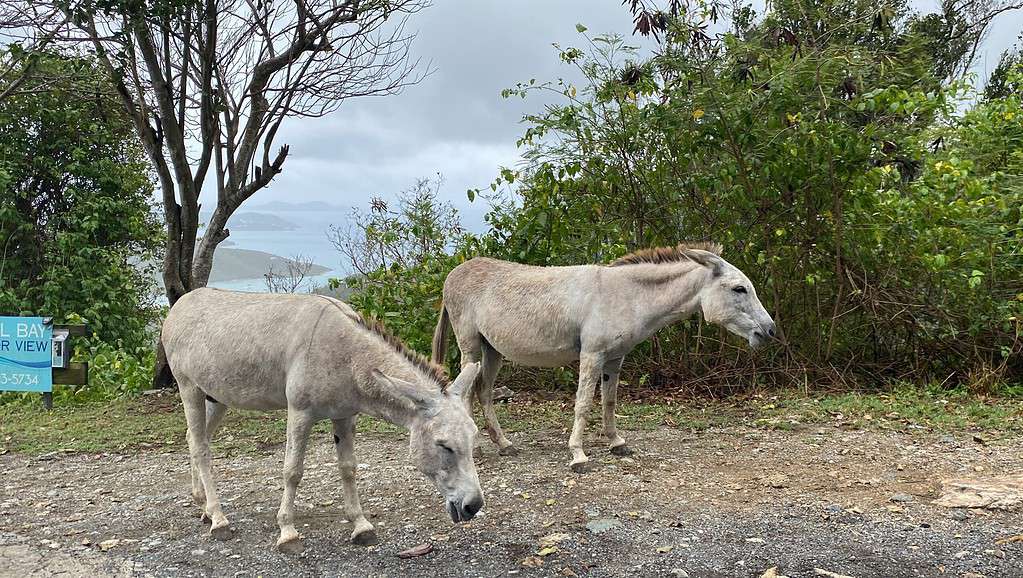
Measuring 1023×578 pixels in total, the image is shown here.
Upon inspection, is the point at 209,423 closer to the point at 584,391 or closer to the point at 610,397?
the point at 584,391

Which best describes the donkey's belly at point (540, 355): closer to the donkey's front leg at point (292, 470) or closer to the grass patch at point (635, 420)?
the grass patch at point (635, 420)

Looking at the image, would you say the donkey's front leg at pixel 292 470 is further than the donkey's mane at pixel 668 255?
No

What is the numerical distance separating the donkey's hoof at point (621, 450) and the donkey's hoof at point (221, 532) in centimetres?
315

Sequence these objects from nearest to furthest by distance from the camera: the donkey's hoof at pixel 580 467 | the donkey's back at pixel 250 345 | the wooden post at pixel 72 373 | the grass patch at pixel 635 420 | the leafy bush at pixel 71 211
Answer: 1. the donkey's back at pixel 250 345
2. the donkey's hoof at pixel 580 467
3. the grass patch at pixel 635 420
4. the wooden post at pixel 72 373
5. the leafy bush at pixel 71 211

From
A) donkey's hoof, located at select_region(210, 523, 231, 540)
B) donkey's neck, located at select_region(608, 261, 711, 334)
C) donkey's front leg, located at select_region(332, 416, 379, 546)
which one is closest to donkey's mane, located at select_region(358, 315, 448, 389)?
donkey's front leg, located at select_region(332, 416, 379, 546)

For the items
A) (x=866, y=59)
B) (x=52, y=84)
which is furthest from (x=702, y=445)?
(x=52, y=84)

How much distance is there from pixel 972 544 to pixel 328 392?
3597 millimetres

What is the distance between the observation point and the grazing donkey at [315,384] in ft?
12.4

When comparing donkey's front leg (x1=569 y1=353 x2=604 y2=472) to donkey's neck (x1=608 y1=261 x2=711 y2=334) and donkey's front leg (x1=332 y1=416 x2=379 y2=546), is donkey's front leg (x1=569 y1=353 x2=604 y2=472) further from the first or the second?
donkey's front leg (x1=332 y1=416 x2=379 y2=546)

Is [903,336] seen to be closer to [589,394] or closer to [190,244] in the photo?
[589,394]

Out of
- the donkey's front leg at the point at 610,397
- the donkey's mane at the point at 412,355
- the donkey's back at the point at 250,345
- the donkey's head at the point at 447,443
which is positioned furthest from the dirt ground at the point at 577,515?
the donkey's mane at the point at 412,355

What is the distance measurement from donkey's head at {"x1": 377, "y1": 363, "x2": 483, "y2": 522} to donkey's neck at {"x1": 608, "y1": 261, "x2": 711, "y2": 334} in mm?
2471

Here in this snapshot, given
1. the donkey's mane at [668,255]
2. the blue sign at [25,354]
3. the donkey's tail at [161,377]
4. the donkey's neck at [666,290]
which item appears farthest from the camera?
the donkey's tail at [161,377]

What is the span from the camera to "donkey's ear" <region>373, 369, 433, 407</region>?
12.6 feet
